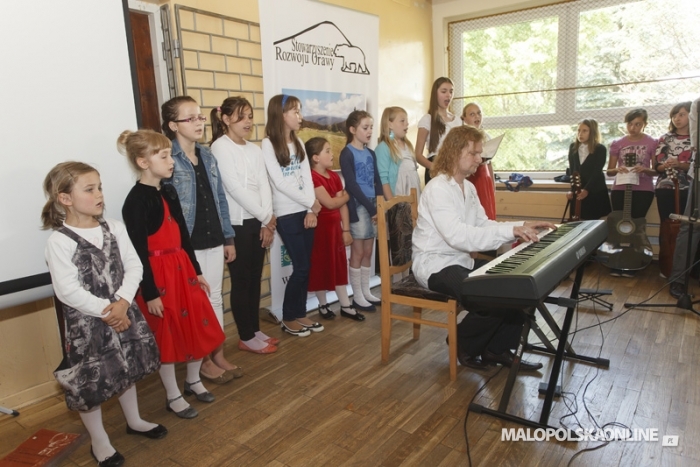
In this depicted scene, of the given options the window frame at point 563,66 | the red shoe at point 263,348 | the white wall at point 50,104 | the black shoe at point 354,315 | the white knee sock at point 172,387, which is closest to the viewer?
the white wall at point 50,104

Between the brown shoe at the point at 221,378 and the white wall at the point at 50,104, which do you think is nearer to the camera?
the white wall at the point at 50,104

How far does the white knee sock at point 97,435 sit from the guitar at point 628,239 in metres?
3.54

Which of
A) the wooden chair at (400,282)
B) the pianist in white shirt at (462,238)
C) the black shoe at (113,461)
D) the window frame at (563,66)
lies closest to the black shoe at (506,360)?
the pianist in white shirt at (462,238)

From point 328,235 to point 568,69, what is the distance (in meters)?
3.09

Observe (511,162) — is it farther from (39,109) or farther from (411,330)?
(39,109)

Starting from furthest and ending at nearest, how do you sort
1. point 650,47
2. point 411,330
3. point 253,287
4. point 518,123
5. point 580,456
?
point 518,123 → point 650,47 → point 411,330 → point 253,287 → point 580,456

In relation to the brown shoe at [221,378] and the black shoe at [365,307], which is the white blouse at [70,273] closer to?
the brown shoe at [221,378]

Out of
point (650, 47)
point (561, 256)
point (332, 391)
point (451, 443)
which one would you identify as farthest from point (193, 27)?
point (650, 47)

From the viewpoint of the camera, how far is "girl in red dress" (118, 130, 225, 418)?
1887 mm

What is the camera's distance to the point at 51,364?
91.1 inches

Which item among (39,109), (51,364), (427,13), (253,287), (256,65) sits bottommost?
(51,364)

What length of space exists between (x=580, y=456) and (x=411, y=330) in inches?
52.8

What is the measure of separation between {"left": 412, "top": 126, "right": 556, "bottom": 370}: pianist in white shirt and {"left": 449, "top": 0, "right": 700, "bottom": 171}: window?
278 centimetres

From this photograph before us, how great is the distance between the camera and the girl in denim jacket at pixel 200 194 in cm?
216
